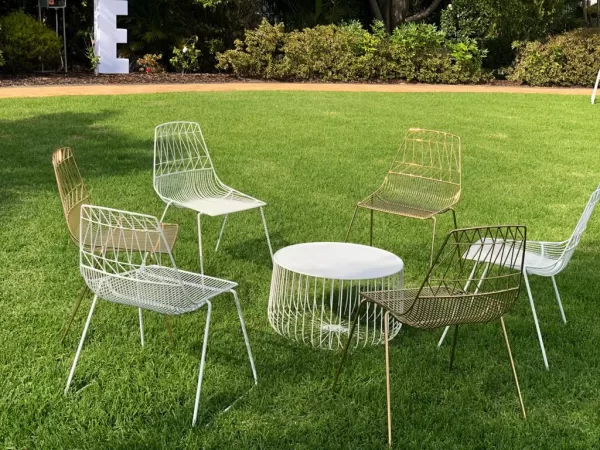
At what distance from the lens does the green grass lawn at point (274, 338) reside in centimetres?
327

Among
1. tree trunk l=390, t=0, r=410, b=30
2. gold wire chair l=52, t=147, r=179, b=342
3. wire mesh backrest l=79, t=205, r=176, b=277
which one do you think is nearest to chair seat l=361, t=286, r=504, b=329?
wire mesh backrest l=79, t=205, r=176, b=277

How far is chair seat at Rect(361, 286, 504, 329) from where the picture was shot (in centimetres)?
314

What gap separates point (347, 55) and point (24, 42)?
6.80 m

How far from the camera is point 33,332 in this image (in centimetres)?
407

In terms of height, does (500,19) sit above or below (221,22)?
above

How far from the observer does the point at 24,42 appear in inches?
565

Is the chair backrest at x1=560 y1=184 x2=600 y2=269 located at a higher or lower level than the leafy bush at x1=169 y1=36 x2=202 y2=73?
lower

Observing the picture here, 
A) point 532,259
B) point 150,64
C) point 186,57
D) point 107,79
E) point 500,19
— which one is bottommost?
point 532,259

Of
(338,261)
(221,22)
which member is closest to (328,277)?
(338,261)

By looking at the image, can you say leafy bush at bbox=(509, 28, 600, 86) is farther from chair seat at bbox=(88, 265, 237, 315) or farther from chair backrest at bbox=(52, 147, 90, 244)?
chair seat at bbox=(88, 265, 237, 315)

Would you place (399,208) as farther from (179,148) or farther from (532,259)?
(179,148)

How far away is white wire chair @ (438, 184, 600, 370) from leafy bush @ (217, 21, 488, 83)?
12.0 m

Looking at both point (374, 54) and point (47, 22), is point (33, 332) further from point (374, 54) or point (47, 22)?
point (47, 22)

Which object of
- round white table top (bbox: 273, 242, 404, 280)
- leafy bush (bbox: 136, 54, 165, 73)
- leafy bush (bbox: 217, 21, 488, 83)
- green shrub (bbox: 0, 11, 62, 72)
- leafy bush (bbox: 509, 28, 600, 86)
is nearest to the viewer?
round white table top (bbox: 273, 242, 404, 280)
